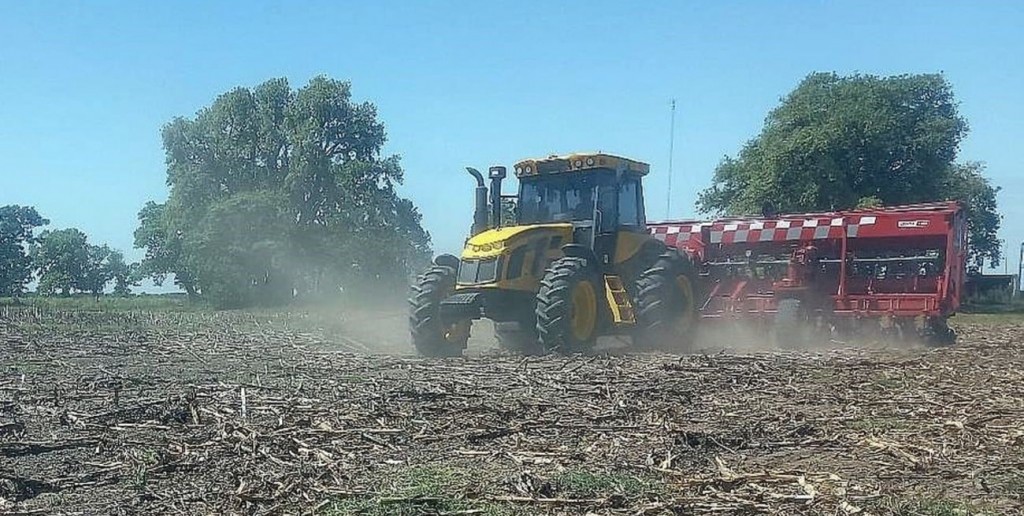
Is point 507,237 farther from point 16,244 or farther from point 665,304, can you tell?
point 16,244

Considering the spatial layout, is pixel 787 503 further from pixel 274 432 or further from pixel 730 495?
pixel 274 432

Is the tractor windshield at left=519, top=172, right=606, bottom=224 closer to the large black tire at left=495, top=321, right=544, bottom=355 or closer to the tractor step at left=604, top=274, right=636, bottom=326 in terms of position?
the tractor step at left=604, top=274, right=636, bottom=326

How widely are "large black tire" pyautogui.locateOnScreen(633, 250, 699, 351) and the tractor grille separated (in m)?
2.46

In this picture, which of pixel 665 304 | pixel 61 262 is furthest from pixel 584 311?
pixel 61 262

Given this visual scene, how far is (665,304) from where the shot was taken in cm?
1469

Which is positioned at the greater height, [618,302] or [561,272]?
[561,272]

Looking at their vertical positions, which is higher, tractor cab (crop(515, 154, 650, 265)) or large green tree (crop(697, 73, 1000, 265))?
large green tree (crop(697, 73, 1000, 265))

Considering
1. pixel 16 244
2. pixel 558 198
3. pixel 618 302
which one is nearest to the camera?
pixel 618 302

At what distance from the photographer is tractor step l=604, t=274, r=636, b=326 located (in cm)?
1437

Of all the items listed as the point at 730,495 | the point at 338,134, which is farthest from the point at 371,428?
the point at 338,134

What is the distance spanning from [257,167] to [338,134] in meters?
4.68

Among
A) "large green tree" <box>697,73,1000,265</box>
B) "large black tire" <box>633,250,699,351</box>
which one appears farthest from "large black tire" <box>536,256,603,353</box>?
"large green tree" <box>697,73,1000,265</box>

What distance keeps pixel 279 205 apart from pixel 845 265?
3485cm

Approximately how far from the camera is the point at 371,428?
6922 millimetres
